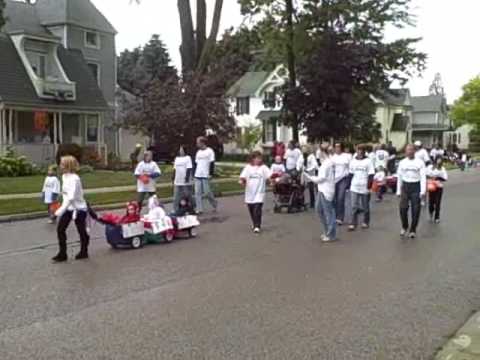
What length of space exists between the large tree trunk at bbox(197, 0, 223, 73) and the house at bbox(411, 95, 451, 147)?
58.3m

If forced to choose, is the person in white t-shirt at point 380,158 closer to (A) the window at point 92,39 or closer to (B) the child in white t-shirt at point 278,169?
(B) the child in white t-shirt at point 278,169

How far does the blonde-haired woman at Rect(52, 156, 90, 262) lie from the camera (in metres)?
10.6

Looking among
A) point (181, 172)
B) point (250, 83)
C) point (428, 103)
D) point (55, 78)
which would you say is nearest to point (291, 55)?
point (55, 78)

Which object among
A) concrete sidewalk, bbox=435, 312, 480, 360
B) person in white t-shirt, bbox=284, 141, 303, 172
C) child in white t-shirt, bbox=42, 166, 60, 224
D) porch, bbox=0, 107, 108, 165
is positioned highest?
porch, bbox=0, 107, 108, 165

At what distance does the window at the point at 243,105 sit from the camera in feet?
216

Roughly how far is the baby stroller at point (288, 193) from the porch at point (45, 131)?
702 inches

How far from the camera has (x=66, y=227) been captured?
1080cm

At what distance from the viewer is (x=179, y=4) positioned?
3316cm

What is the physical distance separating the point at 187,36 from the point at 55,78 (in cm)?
736

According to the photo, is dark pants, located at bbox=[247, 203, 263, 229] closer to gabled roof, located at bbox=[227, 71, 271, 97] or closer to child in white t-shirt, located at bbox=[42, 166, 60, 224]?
child in white t-shirt, located at bbox=[42, 166, 60, 224]

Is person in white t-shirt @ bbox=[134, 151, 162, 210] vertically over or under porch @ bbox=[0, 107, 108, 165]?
under

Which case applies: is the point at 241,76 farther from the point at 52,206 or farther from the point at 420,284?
the point at 420,284

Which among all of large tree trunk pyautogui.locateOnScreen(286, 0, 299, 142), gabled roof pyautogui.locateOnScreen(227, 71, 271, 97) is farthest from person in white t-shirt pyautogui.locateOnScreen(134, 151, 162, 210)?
gabled roof pyautogui.locateOnScreen(227, 71, 271, 97)

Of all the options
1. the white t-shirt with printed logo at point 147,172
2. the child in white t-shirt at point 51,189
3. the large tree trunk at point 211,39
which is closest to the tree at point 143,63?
the large tree trunk at point 211,39
